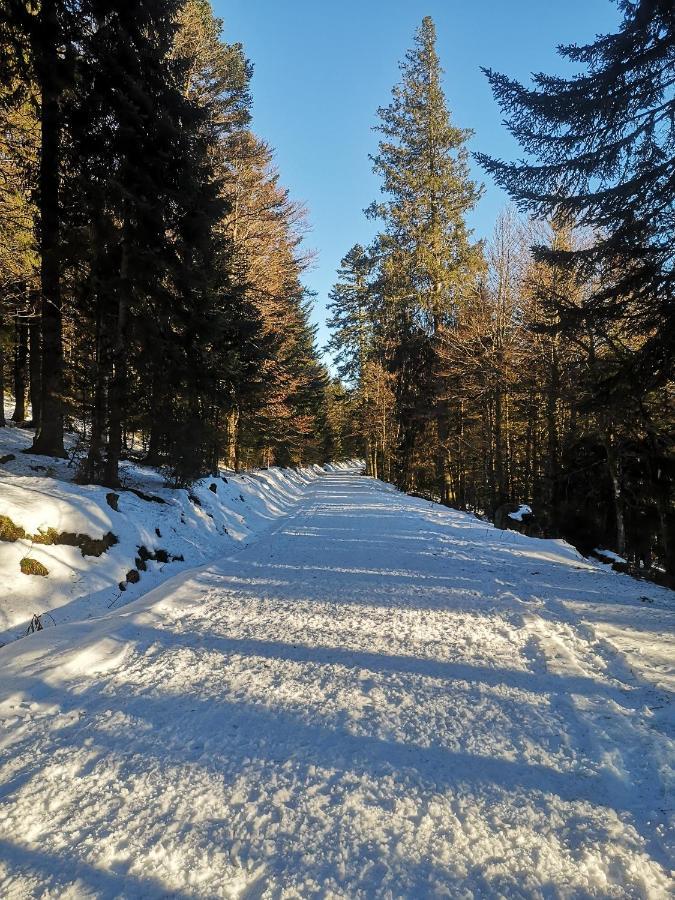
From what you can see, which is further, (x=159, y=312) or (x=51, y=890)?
(x=159, y=312)

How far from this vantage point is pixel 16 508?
5363 mm

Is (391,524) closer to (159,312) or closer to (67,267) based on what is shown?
(159,312)

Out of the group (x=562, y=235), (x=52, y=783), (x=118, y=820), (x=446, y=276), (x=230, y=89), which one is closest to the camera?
(x=118, y=820)

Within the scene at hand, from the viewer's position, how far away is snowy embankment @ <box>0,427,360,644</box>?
4.88m

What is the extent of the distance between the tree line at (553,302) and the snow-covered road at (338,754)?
521cm

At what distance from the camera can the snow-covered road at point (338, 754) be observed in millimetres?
1679

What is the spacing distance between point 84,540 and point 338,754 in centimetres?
498

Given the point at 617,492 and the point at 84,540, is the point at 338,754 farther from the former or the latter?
the point at 617,492

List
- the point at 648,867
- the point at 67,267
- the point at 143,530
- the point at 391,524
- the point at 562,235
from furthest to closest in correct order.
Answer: the point at 562,235 → the point at 391,524 → the point at 67,267 → the point at 143,530 → the point at 648,867

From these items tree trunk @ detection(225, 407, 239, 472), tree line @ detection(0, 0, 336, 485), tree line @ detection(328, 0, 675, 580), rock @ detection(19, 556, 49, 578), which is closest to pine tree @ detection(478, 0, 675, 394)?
tree line @ detection(328, 0, 675, 580)

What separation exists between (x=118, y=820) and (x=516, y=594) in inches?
176

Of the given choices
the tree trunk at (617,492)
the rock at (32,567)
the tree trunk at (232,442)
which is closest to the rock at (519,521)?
the tree trunk at (617,492)

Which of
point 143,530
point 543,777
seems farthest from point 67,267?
point 543,777

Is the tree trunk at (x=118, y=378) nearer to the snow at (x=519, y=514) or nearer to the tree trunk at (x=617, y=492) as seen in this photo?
the snow at (x=519, y=514)
